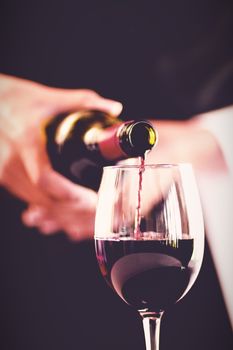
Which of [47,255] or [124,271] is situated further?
[47,255]

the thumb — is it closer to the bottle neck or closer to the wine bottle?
the wine bottle

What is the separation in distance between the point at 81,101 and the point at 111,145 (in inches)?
6.1

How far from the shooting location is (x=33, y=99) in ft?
3.32

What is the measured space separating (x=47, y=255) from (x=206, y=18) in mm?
496

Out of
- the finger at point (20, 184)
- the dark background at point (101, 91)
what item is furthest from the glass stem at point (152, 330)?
the finger at point (20, 184)

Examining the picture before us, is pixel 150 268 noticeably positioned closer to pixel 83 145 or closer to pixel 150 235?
pixel 150 235

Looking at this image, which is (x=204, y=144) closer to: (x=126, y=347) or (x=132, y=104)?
(x=132, y=104)

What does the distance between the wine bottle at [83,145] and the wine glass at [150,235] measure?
0.23 ft

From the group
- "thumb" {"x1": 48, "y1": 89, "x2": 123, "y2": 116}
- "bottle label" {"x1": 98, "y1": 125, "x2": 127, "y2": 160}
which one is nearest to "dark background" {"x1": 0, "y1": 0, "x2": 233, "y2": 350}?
"thumb" {"x1": 48, "y1": 89, "x2": 123, "y2": 116}

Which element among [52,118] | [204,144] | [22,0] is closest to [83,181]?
[52,118]

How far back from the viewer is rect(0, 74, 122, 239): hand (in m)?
1.00

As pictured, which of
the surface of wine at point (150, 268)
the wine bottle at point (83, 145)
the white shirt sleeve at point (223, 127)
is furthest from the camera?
the white shirt sleeve at point (223, 127)

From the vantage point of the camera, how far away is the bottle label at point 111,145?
875 millimetres

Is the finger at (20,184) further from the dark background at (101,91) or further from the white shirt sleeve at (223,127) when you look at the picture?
the white shirt sleeve at (223,127)
